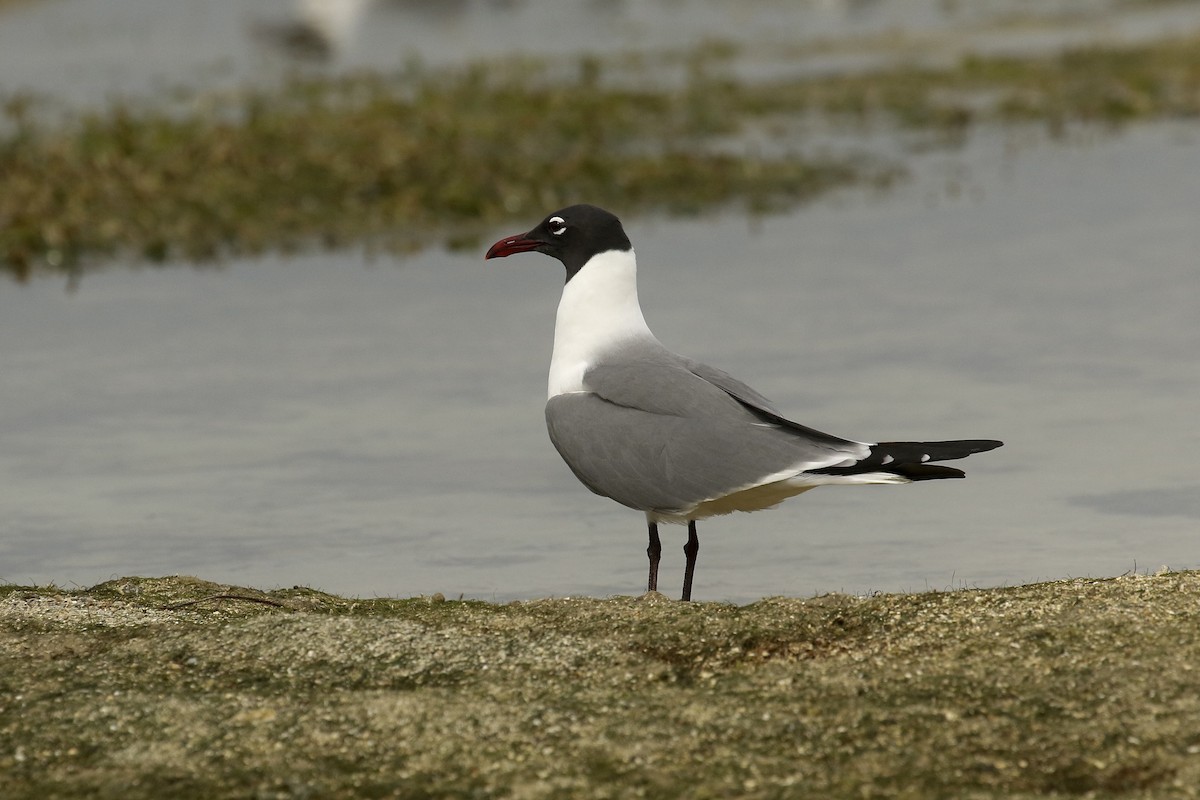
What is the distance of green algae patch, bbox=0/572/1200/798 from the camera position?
14.8 feet

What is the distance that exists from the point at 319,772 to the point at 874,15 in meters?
22.5

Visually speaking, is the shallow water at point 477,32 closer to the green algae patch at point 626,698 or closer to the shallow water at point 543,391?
the shallow water at point 543,391

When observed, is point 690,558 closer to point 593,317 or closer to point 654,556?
point 654,556

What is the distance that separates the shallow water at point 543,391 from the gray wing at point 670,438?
48cm

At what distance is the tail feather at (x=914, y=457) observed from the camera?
6.34 m

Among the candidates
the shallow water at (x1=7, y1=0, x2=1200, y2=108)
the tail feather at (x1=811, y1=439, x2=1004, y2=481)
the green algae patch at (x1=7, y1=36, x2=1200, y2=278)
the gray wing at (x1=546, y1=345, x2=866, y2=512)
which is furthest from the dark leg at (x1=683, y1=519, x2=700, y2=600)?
the shallow water at (x1=7, y1=0, x2=1200, y2=108)

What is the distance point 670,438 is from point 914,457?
86 cm

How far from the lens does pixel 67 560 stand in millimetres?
7391

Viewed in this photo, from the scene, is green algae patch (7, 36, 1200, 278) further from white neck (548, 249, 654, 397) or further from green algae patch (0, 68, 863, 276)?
white neck (548, 249, 654, 397)

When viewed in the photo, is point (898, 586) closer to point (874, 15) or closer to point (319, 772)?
point (319, 772)

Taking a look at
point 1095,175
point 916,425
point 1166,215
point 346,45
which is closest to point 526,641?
point 916,425

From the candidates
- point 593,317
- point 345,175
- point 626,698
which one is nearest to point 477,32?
point 345,175

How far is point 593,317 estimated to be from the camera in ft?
23.8

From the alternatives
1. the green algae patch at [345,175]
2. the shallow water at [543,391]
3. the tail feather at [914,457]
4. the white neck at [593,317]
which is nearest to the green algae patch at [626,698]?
the tail feather at [914,457]
